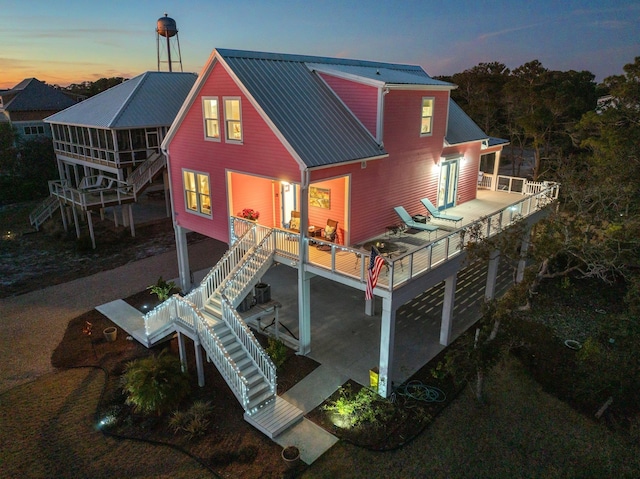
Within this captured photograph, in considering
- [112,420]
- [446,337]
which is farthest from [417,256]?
[112,420]

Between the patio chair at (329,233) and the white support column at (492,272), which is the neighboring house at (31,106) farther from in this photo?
the white support column at (492,272)

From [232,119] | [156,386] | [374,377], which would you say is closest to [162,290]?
[156,386]

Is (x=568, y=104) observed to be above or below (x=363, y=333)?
above

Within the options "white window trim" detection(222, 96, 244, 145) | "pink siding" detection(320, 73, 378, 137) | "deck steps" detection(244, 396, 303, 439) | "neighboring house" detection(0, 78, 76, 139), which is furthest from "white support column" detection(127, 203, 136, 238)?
"neighboring house" detection(0, 78, 76, 139)

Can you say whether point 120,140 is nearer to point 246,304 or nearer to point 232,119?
point 232,119

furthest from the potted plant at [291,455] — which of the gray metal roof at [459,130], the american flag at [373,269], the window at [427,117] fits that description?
the gray metal roof at [459,130]

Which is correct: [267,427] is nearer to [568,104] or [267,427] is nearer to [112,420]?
[112,420]

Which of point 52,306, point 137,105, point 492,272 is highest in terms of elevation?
point 137,105
